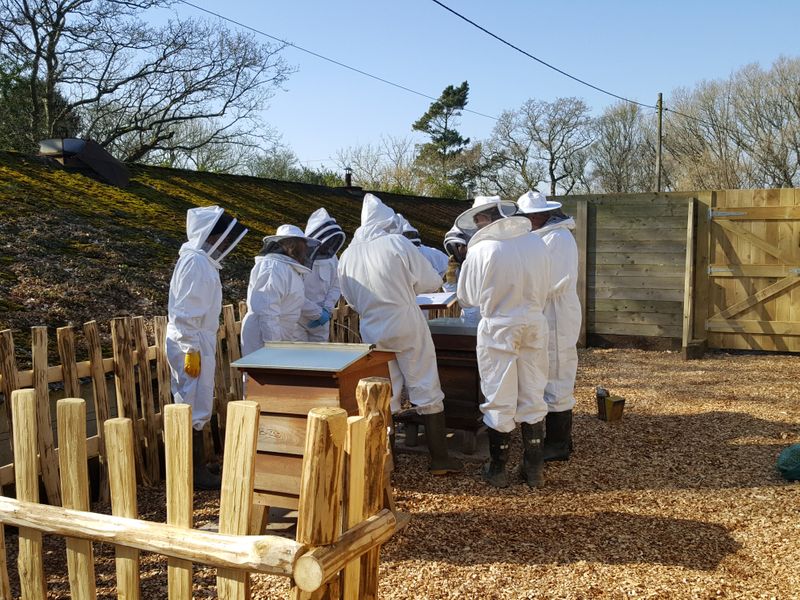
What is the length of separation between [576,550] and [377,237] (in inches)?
113

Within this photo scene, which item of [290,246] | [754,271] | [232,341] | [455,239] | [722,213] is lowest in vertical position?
[232,341]

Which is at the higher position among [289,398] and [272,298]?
[272,298]

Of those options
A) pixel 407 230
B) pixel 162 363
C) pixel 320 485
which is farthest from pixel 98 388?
pixel 320 485

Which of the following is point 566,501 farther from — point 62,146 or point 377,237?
point 62,146

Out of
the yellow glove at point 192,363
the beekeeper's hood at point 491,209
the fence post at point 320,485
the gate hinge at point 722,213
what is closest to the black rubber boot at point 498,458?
the beekeeper's hood at point 491,209

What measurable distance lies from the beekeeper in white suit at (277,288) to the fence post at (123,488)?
134 inches

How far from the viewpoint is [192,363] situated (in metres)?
5.44

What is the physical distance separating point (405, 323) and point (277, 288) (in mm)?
1145

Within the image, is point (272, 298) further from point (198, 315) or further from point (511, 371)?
point (511, 371)

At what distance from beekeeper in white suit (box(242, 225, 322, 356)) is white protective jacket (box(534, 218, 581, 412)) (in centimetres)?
205

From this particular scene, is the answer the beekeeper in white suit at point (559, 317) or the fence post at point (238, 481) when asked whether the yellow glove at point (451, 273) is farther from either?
the fence post at point (238, 481)

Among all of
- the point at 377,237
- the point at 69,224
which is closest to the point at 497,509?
the point at 377,237

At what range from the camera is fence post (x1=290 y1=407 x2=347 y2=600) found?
2148mm

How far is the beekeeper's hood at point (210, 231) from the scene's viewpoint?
18.0 feet
